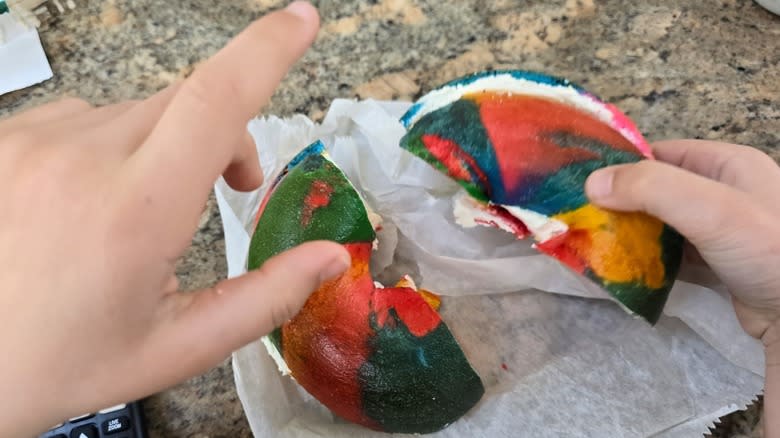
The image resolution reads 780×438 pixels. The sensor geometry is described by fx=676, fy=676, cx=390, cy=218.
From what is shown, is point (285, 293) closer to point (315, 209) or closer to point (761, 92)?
point (315, 209)

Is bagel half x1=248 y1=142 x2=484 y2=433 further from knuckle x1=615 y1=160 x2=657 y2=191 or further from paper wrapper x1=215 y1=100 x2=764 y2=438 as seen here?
knuckle x1=615 y1=160 x2=657 y2=191

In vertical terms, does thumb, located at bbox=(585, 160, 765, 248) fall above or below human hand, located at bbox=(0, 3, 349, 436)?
below

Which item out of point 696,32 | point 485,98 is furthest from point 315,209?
point 696,32

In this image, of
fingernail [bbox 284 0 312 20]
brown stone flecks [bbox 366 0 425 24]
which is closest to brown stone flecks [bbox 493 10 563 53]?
brown stone flecks [bbox 366 0 425 24]

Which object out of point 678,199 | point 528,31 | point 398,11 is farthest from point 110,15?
point 678,199

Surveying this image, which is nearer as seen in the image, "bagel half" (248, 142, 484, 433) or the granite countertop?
"bagel half" (248, 142, 484, 433)

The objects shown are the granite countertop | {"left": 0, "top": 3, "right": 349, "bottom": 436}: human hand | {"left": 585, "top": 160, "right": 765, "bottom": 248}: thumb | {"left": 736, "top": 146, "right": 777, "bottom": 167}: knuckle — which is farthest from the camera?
the granite countertop

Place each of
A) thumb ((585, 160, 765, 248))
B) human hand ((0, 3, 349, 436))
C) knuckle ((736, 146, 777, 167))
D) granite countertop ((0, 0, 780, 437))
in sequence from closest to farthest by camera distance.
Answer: human hand ((0, 3, 349, 436)) < thumb ((585, 160, 765, 248)) < knuckle ((736, 146, 777, 167)) < granite countertop ((0, 0, 780, 437))

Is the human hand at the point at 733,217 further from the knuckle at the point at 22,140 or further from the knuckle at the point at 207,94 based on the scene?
the knuckle at the point at 22,140
